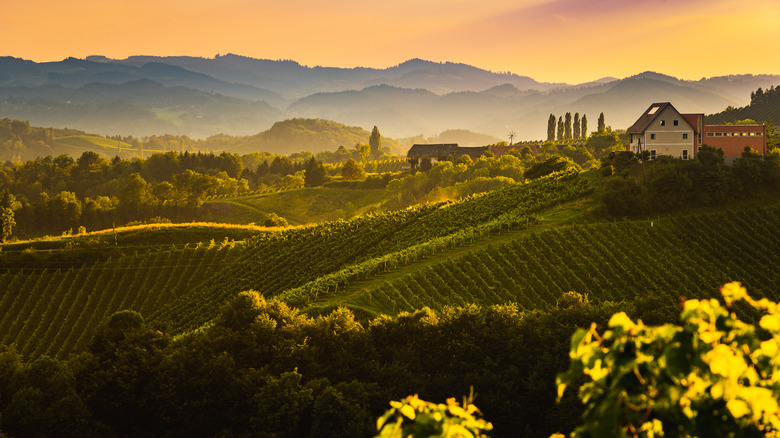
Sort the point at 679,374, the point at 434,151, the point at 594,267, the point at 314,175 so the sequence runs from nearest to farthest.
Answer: the point at 679,374 → the point at 594,267 → the point at 314,175 → the point at 434,151

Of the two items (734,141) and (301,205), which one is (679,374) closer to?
(734,141)

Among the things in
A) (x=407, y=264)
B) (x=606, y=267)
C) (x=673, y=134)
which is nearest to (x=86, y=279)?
(x=407, y=264)

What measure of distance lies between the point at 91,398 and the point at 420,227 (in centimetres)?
3666

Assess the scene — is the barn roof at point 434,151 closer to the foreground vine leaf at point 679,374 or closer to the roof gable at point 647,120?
the roof gable at point 647,120

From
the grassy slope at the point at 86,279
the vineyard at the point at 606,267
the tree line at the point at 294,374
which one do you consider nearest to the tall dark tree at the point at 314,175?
the grassy slope at the point at 86,279

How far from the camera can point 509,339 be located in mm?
29500

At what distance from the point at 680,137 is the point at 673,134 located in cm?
81

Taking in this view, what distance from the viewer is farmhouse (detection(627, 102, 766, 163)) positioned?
65188mm

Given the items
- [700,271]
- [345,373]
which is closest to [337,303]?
[345,373]

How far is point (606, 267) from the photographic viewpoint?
43.7 meters

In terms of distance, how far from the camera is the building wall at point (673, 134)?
65.2 metres

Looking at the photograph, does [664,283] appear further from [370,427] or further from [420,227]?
[370,427]

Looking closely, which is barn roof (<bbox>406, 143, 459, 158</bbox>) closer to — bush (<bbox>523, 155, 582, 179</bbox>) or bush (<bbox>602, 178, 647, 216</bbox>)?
bush (<bbox>523, 155, 582, 179</bbox>)

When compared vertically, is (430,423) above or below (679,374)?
below
